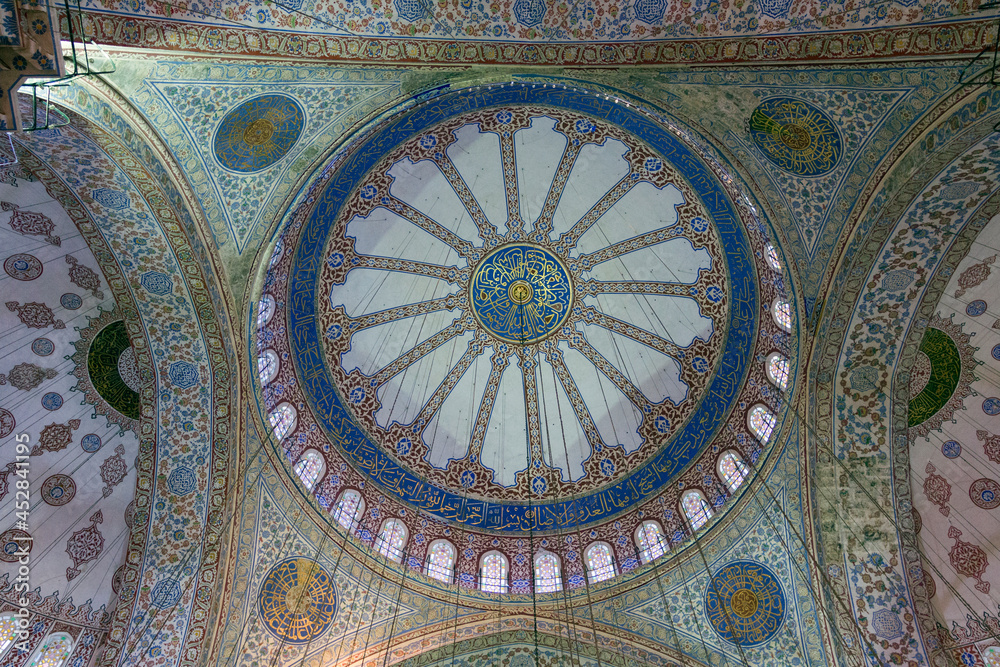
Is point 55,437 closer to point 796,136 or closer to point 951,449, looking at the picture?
point 796,136

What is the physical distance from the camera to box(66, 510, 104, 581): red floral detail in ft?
25.5

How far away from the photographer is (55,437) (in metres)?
7.77

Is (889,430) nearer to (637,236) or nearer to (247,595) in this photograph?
(637,236)

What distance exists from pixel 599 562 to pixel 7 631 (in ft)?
23.3

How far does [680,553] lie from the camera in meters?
9.38

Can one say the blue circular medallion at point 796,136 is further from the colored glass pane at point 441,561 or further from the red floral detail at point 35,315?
the red floral detail at point 35,315

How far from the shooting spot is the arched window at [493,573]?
32.2 feet

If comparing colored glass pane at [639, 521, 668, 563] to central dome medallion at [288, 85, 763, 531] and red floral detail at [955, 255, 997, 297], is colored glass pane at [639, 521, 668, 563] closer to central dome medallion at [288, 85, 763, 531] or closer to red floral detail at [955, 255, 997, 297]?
central dome medallion at [288, 85, 763, 531]

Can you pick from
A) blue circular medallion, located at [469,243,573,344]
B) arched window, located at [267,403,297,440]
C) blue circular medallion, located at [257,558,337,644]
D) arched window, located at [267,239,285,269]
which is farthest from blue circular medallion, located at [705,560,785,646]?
arched window, located at [267,239,285,269]

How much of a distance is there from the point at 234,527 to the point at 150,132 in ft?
15.4

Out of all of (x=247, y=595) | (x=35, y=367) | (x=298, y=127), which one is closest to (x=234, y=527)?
(x=247, y=595)

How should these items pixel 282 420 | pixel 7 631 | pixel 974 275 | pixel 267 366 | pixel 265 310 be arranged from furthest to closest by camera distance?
pixel 282 420 → pixel 267 366 → pixel 265 310 → pixel 974 275 → pixel 7 631

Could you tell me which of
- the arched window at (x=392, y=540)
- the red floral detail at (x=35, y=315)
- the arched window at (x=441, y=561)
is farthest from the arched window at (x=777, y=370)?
the red floral detail at (x=35, y=315)

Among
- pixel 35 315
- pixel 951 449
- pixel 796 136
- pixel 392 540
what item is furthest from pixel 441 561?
pixel 796 136
